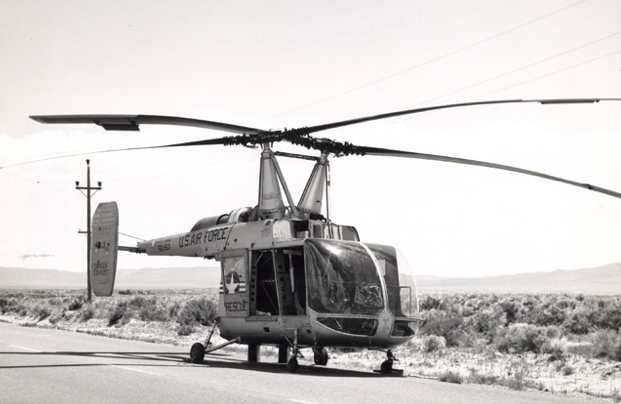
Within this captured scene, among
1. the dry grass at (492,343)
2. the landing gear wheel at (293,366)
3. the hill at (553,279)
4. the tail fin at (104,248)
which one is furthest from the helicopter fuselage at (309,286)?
the hill at (553,279)

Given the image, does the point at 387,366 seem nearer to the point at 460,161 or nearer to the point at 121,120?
the point at 460,161

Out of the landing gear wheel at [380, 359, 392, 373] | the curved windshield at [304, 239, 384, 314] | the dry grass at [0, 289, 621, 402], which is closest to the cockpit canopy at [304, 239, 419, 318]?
the curved windshield at [304, 239, 384, 314]

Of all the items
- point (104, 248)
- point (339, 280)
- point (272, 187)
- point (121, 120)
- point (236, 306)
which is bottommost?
point (236, 306)

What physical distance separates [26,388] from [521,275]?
495 feet

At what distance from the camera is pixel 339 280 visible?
1588cm

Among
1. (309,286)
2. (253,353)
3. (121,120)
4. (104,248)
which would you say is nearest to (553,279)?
(104,248)

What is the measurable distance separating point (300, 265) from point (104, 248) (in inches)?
254

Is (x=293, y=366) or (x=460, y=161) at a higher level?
(x=460, y=161)

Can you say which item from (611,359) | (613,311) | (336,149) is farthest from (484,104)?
(613,311)

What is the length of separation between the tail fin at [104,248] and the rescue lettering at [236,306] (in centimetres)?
402

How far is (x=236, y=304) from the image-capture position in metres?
18.0

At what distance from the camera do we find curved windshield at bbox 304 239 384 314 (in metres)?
15.8

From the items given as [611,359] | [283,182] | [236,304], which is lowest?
[611,359]

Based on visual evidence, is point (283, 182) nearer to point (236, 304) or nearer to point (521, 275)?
point (236, 304)
